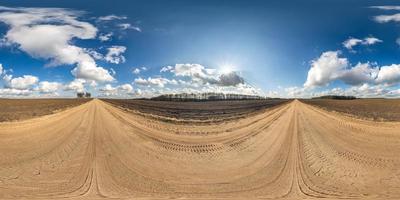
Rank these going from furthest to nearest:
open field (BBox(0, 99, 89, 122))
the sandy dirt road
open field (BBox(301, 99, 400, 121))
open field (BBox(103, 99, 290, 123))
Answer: open field (BBox(301, 99, 400, 121)) < open field (BBox(0, 99, 89, 122)) < open field (BBox(103, 99, 290, 123)) < the sandy dirt road

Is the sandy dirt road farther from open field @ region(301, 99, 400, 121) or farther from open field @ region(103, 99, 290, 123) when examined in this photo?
open field @ region(301, 99, 400, 121)

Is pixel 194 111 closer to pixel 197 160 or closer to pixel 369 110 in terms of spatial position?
pixel 197 160

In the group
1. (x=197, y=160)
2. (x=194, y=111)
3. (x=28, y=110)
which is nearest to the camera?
(x=197, y=160)

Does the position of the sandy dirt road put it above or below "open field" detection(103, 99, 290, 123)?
below

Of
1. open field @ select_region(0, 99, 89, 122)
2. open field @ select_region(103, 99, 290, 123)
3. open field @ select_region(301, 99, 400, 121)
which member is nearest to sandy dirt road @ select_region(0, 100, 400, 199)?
open field @ select_region(103, 99, 290, 123)

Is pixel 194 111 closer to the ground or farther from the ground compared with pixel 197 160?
farther from the ground

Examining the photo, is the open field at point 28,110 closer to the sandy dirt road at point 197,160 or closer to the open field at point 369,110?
the sandy dirt road at point 197,160

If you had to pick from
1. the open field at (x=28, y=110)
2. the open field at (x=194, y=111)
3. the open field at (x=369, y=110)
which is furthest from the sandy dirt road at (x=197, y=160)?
the open field at (x=369, y=110)

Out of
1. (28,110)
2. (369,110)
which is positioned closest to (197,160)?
(28,110)
